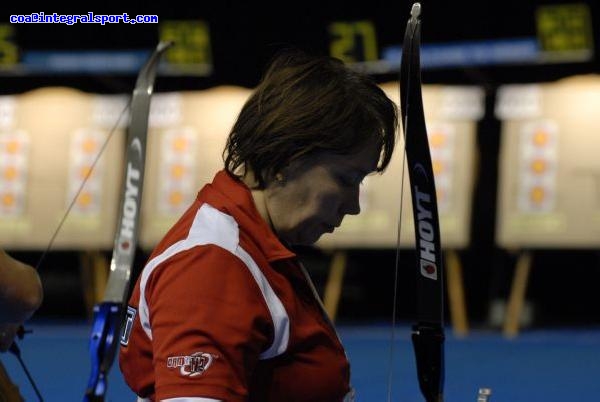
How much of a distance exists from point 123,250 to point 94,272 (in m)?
4.07

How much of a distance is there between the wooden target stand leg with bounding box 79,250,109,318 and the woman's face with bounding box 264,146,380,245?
5725mm

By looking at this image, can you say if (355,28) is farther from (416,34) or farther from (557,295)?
(416,34)

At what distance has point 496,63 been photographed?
20.8 ft

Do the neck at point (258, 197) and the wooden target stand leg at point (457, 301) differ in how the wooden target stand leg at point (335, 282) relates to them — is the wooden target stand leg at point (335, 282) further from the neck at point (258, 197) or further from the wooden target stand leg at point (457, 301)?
the neck at point (258, 197)

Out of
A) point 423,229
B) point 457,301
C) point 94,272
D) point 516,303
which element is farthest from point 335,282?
point 423,229

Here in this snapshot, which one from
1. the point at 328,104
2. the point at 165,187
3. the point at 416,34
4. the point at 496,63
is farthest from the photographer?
the point at 165,187

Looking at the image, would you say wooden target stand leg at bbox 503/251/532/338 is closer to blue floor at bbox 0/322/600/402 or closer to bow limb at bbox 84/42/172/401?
blue floor at bbox 0/322/600/402

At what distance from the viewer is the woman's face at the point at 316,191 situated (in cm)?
109

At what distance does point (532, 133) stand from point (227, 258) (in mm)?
5671

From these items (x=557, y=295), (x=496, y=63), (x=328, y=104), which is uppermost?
(x=328, y=104)

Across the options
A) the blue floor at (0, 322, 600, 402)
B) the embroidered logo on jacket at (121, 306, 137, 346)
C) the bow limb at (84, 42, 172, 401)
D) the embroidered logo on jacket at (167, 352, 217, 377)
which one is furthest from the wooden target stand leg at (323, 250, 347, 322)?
the embroidered logo on jacket at (167, 352, 217, 377)

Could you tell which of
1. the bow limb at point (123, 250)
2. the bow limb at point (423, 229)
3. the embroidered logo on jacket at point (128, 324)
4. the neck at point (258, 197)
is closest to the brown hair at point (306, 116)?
the neck at point (258, 197)

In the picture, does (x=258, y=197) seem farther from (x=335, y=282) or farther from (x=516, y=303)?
(x=335, y=282)

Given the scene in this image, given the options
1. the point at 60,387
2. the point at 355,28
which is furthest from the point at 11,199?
the point at 60,387
